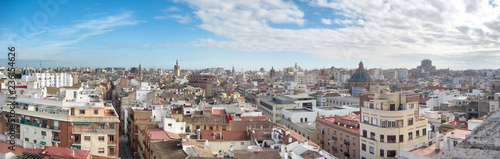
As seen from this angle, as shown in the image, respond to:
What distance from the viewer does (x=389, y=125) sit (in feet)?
51.1

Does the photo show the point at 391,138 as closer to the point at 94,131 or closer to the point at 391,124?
the point at 391,124

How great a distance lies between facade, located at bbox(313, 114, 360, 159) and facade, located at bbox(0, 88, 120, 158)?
10846 millimetres

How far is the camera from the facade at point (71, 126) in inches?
585

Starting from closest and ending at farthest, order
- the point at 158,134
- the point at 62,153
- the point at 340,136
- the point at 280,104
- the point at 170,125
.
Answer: the point at 62,153 < the point at 158,134 < the point at 170,125 < the point at 340,136 < the point at 280,104

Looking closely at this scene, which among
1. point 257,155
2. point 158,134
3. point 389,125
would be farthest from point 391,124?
point 158,134

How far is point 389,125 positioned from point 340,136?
3.52 m

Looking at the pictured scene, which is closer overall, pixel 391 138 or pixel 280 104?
pixel 391 138

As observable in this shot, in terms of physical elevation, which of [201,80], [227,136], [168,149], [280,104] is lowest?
[227,136]

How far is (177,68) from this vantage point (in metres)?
107

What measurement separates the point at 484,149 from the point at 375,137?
49.8ft

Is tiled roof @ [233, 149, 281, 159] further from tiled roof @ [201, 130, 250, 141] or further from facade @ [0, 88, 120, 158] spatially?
facade @ [0, 88, 120, 158]

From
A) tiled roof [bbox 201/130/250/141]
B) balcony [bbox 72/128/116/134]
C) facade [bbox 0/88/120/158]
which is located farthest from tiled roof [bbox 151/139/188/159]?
tiled roof [bbox 201/130/250/141]

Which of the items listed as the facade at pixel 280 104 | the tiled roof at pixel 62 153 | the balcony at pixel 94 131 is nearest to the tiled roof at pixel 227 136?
the balcony at pixel 94 131

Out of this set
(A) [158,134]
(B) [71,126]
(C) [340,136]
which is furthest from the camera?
(C) [340,136]
